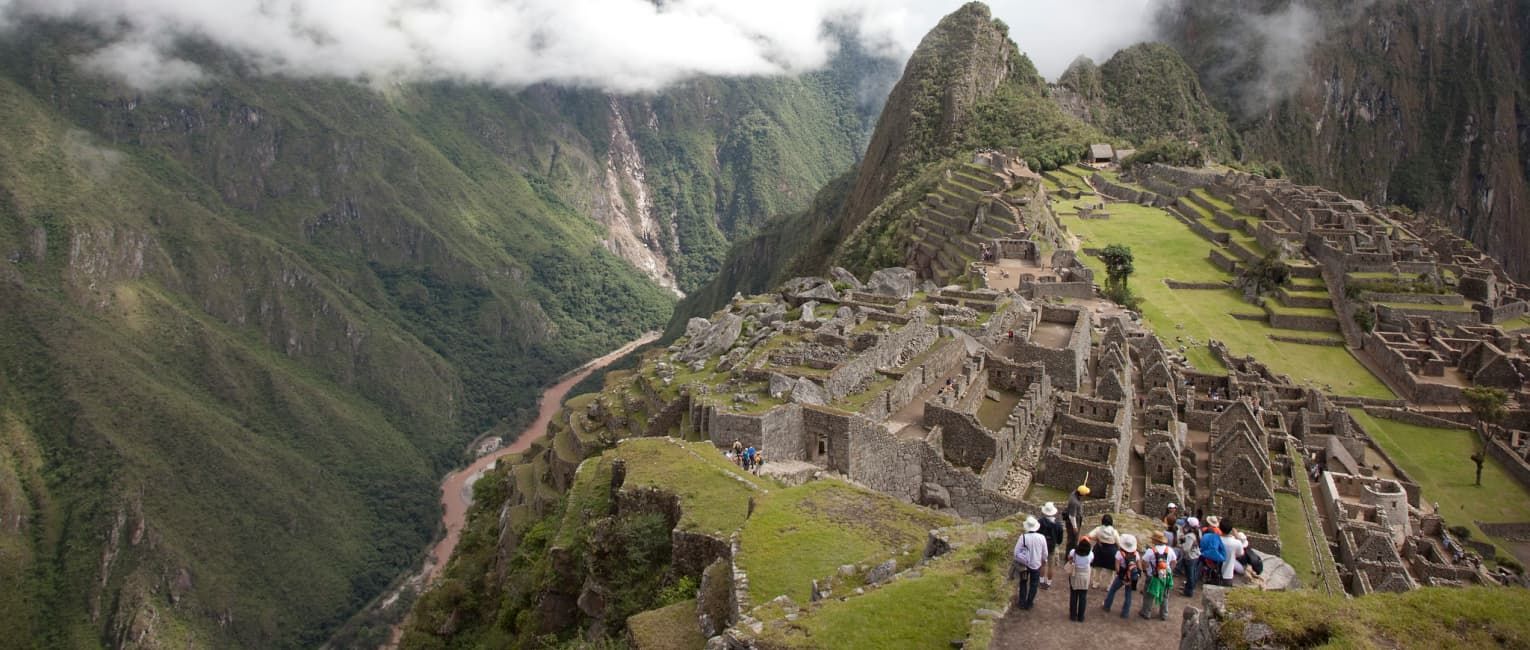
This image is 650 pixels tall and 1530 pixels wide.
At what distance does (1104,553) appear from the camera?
44.7 ft

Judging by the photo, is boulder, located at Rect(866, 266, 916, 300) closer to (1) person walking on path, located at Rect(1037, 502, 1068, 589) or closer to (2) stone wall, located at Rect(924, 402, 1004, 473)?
(2) stone wall, located at Rect(924, 402, 1004, 473)

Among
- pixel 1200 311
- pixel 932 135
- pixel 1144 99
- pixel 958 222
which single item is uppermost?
pixel 1144 99

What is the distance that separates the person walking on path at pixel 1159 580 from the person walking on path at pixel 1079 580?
24.1 inches

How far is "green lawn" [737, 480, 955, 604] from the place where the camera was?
1540 centimetres

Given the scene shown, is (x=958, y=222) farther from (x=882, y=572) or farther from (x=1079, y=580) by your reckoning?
(x=1079, y=580)

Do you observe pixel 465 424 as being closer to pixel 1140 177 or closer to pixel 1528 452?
pixel 1140 177

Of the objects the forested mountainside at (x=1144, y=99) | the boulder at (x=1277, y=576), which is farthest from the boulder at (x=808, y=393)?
the forested mountainside at (x=1144, y=99)

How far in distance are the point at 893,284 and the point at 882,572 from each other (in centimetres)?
3241

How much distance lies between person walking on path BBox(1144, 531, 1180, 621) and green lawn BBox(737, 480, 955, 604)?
3549 mm

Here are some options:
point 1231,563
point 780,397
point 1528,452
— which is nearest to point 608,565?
point 780,397

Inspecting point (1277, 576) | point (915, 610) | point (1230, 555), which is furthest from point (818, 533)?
point (1277, 576)

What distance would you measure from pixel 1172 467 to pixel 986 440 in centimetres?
815

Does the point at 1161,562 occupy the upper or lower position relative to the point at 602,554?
upper

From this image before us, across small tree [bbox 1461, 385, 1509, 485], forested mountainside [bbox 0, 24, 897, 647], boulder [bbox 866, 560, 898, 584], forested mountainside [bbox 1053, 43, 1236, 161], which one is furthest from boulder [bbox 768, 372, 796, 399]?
forested mountainside [bbox 1053, 43, 1236, 161]
